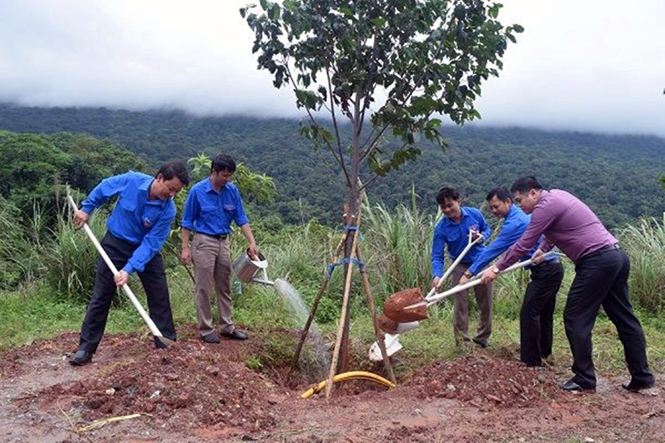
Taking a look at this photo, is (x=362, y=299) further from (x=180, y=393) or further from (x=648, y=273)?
(x=180, y=393)

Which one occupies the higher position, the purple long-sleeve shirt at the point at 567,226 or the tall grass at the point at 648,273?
the purple long-sleeve shirt at the point at 567,226

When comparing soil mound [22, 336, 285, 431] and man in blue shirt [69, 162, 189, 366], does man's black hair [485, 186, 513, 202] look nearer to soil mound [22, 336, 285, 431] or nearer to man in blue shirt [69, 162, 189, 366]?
soil mound [22, 336, 285, 431]

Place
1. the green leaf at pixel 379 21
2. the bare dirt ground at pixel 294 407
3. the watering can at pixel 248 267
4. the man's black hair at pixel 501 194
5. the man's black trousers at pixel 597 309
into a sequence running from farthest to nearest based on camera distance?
1. the watering can at pixel 248 267
2. the man's black hair at pixel 501 194
3. the man's black trousers at pixel 597 309
4. the green leaf at pixel 379 21
5. the bare dirt ground at pixel 294 407

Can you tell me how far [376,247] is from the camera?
28.0ft

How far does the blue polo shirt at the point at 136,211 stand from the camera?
4836 millimetres

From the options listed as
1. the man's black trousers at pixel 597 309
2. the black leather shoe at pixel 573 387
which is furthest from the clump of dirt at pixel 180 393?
the man's black trousers at pixel 597 309

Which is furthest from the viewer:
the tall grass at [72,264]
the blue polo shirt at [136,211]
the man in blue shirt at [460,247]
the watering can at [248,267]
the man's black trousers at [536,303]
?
the tall grass at [72,264]

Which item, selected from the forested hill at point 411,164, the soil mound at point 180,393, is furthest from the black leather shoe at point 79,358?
the forested hill at point 411,164

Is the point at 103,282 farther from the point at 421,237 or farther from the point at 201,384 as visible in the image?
the point at 421,237

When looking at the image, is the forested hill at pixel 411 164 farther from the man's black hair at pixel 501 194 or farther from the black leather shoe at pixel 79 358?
the black leather shoe at pixel 79 358

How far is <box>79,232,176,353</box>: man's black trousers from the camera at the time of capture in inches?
191

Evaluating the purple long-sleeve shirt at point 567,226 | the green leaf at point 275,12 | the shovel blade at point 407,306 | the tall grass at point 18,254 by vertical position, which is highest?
the green leaf at point 275,12

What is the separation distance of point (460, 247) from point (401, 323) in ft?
3.34

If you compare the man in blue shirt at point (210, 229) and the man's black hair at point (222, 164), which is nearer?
the man's black hair at point (222, 164)
